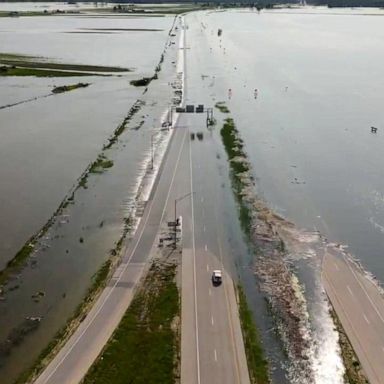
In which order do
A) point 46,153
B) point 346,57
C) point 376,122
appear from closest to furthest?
point 46,153
point 376,122
point 346,57

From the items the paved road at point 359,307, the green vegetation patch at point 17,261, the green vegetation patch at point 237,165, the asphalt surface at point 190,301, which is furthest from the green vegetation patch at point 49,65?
the paved road at point 359,307

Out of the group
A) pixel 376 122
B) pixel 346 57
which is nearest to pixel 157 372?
pixel 376 122

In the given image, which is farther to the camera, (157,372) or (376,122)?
(376,122)

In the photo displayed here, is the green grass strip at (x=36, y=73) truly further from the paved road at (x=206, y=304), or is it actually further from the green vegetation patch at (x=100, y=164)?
the paved road at (x=206, y=304)

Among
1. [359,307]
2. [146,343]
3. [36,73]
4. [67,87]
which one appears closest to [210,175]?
[359,307]

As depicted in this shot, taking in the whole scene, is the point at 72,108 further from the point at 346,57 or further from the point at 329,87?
the point at 346,57

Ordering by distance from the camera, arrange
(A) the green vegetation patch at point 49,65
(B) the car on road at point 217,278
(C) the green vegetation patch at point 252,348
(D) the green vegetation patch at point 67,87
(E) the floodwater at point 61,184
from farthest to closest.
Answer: (A) the green vegetation patch at point 49,65 < (D) the green vegetation patch at point 67,87 < (B) the car on road at point 217,278 < (E) the floodwater at point 61,184 < (C) the green vegetation patch at point 252,348
